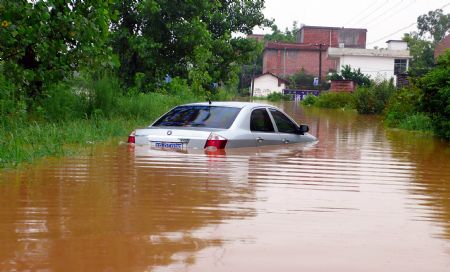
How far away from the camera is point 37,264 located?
4461 millimetres

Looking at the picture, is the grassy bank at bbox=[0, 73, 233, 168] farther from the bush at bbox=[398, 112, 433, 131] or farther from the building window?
the building window

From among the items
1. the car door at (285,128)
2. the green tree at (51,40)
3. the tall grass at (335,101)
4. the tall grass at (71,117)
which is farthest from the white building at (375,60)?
the car door at (285,128)

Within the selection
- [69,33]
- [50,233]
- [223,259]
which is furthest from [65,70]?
[223,259]

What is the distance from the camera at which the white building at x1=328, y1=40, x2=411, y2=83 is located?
74.9 m

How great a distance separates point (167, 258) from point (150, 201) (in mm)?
2125

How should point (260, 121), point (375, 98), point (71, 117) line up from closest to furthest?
1. point (260, 121)
2. point (71, 117)
3. point (375, 98)

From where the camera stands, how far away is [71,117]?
1691 cm

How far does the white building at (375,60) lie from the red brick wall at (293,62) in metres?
15.9

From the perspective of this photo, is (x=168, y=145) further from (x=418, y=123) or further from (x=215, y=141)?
(x=418, y=123)

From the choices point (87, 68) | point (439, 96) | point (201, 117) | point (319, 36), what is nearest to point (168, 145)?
point (201, 117)

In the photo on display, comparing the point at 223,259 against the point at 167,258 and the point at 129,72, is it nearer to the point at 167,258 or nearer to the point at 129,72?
the point at 167,258

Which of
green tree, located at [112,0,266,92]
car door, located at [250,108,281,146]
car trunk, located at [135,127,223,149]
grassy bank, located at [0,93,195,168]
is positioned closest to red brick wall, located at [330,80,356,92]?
green tree, located at [112,0,266,92]

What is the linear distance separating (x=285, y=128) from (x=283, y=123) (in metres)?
0.11

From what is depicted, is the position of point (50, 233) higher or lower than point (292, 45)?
lower
